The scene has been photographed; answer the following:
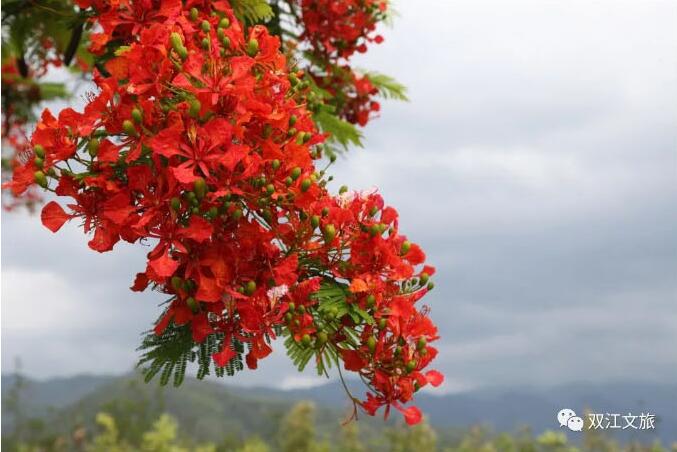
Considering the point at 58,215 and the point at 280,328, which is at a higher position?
the point at 58,215

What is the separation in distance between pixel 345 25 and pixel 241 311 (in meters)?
2.29

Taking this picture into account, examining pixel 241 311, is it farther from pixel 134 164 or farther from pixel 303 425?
pixel 303 425

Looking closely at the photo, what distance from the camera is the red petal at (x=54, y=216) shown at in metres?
2.49

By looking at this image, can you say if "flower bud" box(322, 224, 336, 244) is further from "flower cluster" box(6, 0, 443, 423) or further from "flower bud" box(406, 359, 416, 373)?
"flower bud" box(406, 359, 416, 373)

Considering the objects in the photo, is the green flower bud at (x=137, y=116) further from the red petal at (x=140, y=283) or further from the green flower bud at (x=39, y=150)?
the red petal at (x=140, y=283)

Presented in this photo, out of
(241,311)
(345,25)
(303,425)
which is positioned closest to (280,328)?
(241,311)

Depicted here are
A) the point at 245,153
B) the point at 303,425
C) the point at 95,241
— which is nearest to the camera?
the point at 245,153

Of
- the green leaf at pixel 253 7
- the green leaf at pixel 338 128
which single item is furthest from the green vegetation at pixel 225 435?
the green leaf at pixel 253 7

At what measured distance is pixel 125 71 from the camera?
104 inches

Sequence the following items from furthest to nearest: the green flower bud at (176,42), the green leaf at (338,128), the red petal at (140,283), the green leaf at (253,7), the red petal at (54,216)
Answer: the green leaf at (338,128)
the green leaf at (253,7)
the red petal at (140,283)
the red petal at (54,216)
the green flower bud at (176,42)

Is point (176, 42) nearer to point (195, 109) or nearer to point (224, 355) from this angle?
point (195, 109)

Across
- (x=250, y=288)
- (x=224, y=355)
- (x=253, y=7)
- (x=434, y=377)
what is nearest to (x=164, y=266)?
(x=250, y=288)

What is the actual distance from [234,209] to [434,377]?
866mm

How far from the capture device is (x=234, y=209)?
2410 millimetres
